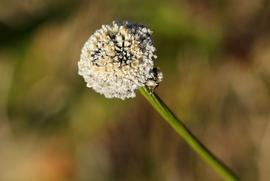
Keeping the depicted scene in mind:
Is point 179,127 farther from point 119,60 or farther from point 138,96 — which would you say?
point 138,96

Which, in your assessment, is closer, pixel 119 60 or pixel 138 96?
pixel 119 60

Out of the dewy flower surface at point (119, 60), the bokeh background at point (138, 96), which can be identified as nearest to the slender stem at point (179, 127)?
the dewy flower surface at point (119, 60)

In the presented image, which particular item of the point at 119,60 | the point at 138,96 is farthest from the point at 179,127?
the point at 138,96

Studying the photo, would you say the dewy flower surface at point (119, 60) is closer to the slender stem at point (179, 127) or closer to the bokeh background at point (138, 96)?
the slender stem at point (179, 127)

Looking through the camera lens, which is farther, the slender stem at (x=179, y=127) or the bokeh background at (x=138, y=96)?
the bokeh background at (x=138, y=96)

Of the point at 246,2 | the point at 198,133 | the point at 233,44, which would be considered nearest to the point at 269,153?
the point at 198,133

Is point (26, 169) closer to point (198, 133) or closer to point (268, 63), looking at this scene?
point (198, 133)
